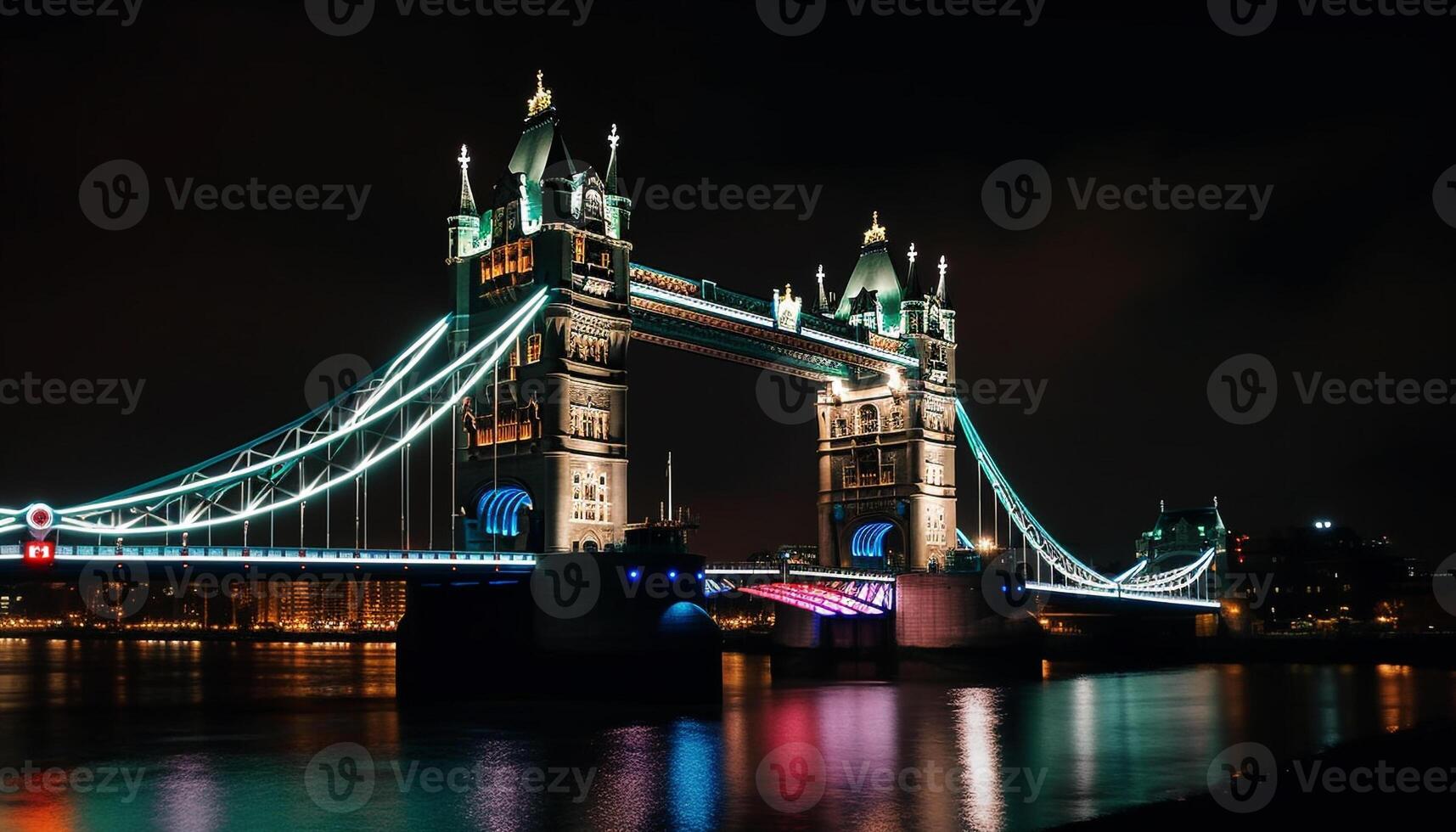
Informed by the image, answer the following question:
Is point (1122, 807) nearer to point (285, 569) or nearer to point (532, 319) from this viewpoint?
point (285, 569)

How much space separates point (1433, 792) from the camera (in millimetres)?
28359

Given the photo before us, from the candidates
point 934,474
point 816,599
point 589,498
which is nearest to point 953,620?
point 934,474

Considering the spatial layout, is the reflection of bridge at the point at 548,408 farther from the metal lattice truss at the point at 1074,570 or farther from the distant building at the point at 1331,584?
the distant building at the point at 1331,584

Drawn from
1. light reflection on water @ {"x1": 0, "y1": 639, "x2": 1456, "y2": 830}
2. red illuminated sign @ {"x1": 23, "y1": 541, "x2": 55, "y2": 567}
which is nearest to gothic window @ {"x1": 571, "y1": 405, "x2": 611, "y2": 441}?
light reflection on water @ {"x1": 0, "y1": 639, "x2": 1456, "y2": 830}

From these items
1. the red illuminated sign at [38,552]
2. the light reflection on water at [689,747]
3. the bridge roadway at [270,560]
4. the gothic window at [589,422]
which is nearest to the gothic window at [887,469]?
the light reflection on water at [689,747]

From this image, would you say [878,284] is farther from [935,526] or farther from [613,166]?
[613,166]

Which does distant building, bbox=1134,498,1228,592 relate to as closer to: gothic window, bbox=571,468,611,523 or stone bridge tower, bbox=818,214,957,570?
stone bridge tower, bbox=818,214,957,570

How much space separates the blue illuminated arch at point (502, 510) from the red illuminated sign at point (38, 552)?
68.0 ft

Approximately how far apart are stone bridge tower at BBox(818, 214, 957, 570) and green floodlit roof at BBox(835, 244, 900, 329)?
0.16 ft

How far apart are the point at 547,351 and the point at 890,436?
30.4m

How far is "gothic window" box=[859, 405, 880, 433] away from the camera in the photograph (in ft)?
261

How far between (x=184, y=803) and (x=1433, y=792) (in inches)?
971

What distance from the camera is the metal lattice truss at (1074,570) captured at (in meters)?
84.0

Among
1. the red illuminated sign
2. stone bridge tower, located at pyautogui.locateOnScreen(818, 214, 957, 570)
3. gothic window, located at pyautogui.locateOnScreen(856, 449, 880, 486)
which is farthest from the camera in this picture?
gothic window, located at pyautogui.locateOnScreen(856, 449, 880, 486)
